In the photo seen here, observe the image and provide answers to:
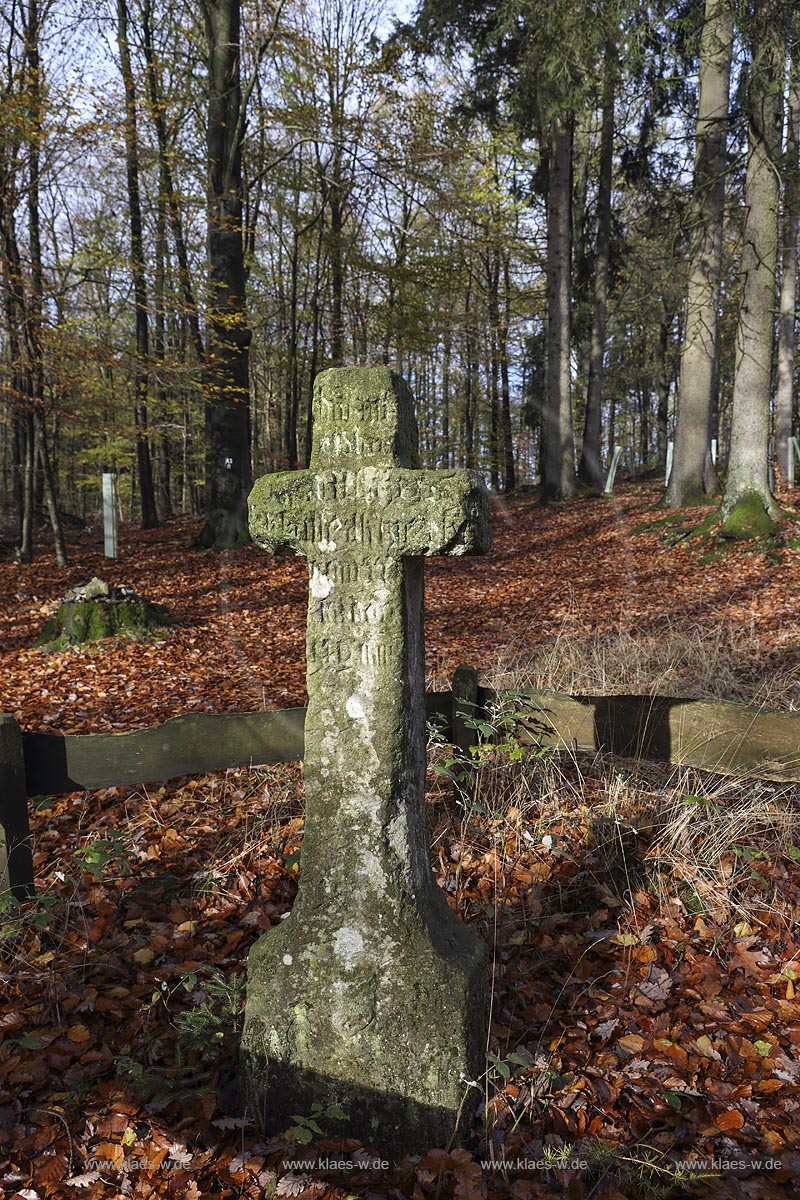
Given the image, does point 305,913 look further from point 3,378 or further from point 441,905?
point 3,378

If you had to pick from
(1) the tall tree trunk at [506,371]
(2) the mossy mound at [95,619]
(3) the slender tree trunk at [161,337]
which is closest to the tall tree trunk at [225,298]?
(3) the slender tree trunk at [161,337]

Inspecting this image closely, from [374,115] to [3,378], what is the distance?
1118 cm

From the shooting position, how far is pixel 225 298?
12562mm

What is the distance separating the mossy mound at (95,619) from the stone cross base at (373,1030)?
6.54 metres

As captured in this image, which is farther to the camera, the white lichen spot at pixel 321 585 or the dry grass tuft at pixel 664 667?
the dry grass tuft at pixel 664 667

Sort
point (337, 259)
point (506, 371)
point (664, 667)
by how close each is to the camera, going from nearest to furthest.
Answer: point (664, 667), point (337, 259), point (506, 371)

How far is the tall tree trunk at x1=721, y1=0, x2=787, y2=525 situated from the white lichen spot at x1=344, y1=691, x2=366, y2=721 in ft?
28.5

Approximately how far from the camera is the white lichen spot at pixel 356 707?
8.06 ft

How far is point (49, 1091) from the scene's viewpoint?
2523 mm

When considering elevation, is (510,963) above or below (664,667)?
below

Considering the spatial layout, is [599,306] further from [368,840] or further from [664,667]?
[368,840]

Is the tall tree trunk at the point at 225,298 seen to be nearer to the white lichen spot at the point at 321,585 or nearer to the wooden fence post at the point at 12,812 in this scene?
the wooden fence post at the point at 12,812

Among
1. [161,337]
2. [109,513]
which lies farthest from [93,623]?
[161,337]

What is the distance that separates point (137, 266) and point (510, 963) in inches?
479
